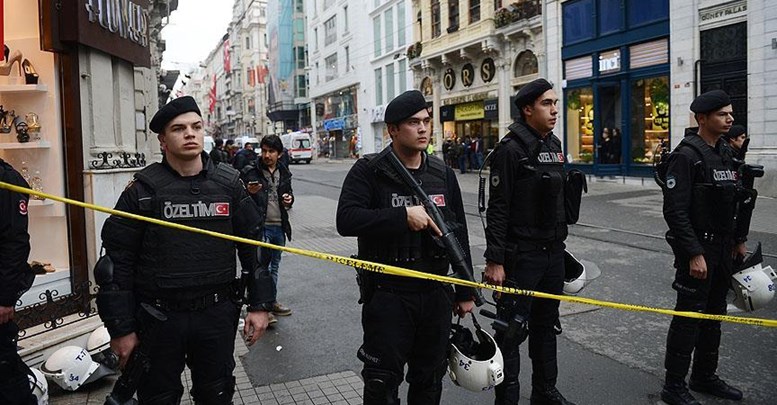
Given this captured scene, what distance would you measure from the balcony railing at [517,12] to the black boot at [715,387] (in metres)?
22.1

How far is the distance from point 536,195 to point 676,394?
5.40 feet

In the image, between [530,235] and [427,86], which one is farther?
[427,86]

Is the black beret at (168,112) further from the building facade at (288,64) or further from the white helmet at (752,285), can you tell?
the building facade at (288,64)

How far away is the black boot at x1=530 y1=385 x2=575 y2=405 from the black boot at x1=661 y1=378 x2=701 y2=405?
2.15 ft

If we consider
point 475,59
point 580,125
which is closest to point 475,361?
point 580,125

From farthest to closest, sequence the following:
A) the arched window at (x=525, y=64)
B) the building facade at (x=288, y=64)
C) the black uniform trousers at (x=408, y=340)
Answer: the building facade at (x=288, y=64) → the arched window at (x=525, y=64) → the black uniform trousers at (x=408, y=340)

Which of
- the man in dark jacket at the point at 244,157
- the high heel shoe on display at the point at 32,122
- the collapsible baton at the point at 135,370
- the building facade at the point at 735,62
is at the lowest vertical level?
the collapsible baton at the point at 135,370

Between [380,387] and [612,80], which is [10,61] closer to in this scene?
[380,387]

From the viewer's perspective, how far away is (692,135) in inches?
177

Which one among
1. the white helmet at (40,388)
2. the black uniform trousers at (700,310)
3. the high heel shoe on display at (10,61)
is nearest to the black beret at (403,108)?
the black uniform trousers at (700,310)

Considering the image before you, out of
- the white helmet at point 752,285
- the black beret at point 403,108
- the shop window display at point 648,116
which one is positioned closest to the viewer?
the black beret at point 403,108

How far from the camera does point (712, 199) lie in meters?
4.29

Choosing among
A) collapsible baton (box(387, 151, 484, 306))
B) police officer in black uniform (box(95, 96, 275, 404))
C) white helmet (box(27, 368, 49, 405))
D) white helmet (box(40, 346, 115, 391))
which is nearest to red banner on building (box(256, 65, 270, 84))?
white helmet (box(40, 346, 115, 391))

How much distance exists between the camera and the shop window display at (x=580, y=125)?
72.4 feet
